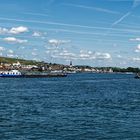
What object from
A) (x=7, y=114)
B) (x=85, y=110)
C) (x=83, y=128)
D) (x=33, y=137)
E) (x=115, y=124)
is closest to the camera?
(x=33, y=137)

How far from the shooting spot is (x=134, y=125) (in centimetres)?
5984

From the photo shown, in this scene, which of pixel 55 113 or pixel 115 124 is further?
pixel 55 113

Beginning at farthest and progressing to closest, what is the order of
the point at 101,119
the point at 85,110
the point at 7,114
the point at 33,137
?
1. the point at 85,110
2. the point at 7,114
3. the point at 101,119
4. the point at 33,137

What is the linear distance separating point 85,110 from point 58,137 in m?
29.5

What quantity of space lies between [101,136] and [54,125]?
30.9 ft

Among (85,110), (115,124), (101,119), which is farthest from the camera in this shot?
(85,110)

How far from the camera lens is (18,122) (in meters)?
61.8

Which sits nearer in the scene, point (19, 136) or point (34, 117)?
point (19, 136)

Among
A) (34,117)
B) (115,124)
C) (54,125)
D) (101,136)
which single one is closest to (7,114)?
(34,117)

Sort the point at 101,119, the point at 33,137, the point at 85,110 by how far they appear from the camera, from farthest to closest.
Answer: the point at 85,110 → the point at 101,119 → the point at 33,137

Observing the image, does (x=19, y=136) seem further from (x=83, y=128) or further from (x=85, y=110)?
(x=85, y=110)

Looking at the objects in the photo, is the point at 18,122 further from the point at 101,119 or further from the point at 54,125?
the point at 101,119

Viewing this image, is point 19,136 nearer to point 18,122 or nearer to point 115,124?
point 18,122

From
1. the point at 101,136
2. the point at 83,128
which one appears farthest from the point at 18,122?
the point at 101,136
